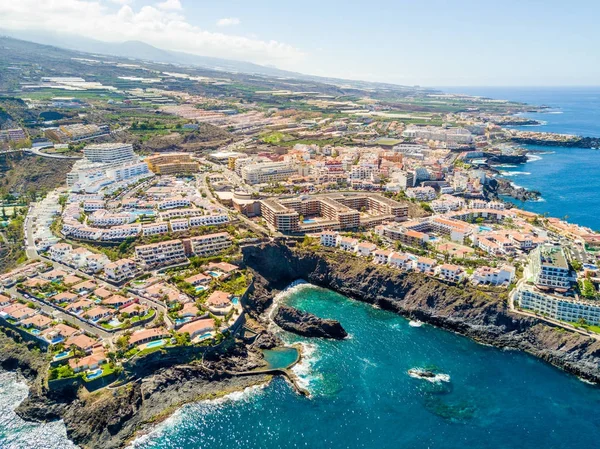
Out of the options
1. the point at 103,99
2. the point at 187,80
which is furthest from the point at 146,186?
the point at 187,80

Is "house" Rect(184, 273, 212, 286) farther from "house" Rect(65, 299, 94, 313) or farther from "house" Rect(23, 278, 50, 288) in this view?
"house" Rect(23, 278, 50, 288)

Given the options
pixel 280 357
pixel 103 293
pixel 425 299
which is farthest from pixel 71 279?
pixel 425 299

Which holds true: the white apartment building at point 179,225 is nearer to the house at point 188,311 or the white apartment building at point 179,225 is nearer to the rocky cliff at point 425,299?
the rocky cliff at point 425,299

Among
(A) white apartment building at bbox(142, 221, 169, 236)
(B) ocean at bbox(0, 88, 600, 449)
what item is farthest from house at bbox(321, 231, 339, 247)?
(A) white apartment building at bbox(142, 221, 169, 236)

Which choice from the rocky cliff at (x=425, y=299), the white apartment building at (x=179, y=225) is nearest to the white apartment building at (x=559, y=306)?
the rocky cliff at (x=425, y=299)

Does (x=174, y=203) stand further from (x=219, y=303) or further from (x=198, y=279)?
(x=219, y=303)

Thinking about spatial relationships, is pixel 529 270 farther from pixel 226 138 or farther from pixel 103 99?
pixel 103 99
